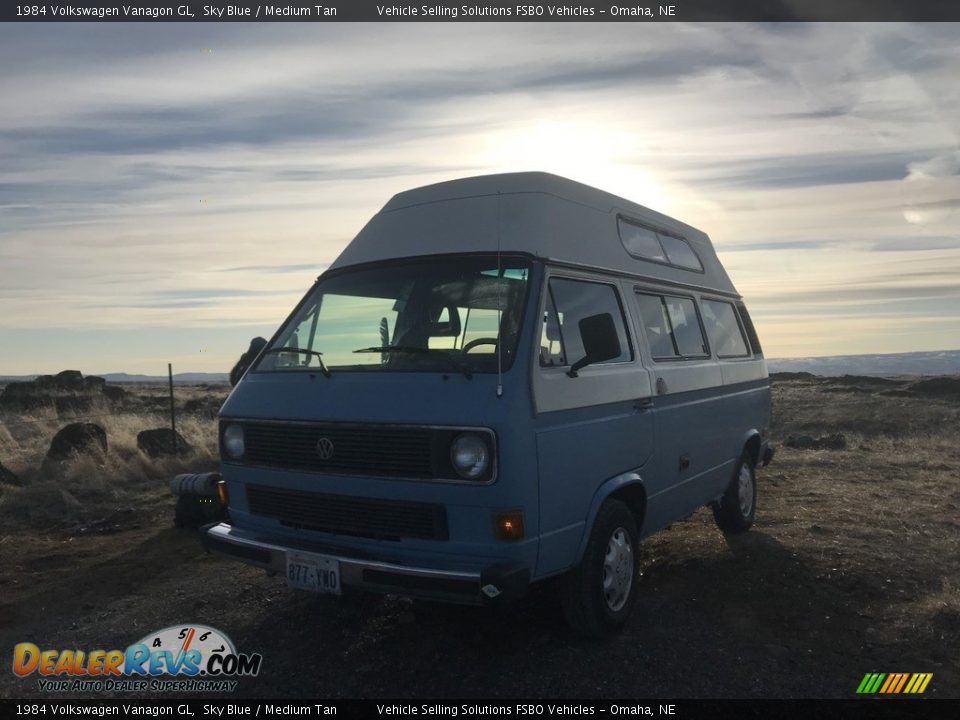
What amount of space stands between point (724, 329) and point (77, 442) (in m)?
11.1

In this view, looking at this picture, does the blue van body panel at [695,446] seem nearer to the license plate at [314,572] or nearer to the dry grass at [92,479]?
the license plate at [314,572]

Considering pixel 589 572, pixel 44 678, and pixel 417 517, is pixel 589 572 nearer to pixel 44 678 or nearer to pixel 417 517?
pixel 417 517

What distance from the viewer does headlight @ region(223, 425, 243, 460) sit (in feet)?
16.4

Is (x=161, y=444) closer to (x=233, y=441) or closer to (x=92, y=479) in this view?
(x=92, y=479)

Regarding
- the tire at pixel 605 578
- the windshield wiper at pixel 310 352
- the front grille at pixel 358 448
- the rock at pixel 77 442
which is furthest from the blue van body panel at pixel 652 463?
the rock at pixel 77 442

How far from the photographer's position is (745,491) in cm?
772

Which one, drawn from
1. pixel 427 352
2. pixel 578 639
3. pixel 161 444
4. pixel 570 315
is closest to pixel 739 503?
pixel 578 639

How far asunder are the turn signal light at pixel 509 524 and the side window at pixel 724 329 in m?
3.64

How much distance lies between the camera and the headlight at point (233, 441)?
499cm

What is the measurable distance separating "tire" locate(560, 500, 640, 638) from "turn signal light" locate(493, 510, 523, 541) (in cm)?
73

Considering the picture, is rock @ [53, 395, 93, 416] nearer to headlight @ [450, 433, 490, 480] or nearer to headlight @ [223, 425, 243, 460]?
headlight @ [223, 425, 243, 460]

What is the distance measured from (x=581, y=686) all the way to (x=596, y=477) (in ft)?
3.82

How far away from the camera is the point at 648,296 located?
5.93 meters

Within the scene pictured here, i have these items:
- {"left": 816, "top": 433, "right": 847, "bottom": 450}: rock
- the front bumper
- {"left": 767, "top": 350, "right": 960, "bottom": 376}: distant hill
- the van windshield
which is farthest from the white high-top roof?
{"left": 767, "top": 350, "right": 960, "bottom": 376}: distant hill
